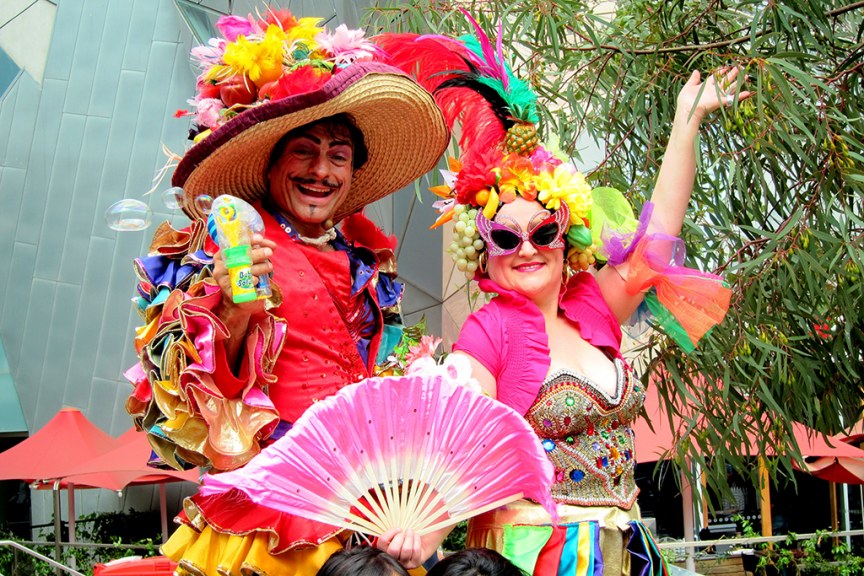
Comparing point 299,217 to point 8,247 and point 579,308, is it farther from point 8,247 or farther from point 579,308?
point 8,247

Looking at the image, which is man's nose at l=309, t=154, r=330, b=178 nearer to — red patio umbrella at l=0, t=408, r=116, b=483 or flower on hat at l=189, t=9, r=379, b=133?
flower on hat at l=189, t=9, r=379, b=133

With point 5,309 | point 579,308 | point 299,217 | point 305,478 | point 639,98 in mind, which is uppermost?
point 5,309

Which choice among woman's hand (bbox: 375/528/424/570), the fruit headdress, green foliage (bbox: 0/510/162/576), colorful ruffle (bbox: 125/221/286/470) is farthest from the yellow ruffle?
green foliage (bbox: 0/510/162/576)

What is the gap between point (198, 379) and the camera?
247cm

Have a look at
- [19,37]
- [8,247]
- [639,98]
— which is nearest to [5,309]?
[8,247]

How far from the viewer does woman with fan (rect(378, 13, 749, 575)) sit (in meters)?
2.65

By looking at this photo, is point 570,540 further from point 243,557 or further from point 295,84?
point 295,84

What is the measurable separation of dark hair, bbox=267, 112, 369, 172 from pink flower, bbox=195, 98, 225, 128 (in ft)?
0.56

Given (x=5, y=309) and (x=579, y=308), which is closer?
(x=579, y=308)

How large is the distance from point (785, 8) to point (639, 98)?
69cm

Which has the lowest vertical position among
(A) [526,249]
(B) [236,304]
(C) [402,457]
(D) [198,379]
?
(C) [402,457]

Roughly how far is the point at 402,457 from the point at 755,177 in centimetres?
215

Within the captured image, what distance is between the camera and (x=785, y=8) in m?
3.35

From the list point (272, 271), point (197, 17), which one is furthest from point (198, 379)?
point (197, 17)
